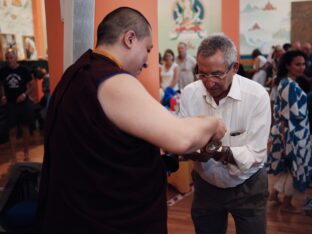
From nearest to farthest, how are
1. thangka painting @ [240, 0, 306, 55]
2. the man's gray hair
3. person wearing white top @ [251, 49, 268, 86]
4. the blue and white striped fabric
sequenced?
the man's gray hair < the blue and white striped fabric < person wearing white top @ [251, 49, 268, 86] < thangka painting @ [240, 0, 306, 55]

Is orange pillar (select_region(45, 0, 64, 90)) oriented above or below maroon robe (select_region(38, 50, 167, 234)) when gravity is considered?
above

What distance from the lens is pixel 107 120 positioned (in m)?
1.00

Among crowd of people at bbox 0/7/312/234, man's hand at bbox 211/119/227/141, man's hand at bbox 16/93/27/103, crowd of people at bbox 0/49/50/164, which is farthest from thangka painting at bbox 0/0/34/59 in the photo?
man's hand at bbox 211/119/227/141

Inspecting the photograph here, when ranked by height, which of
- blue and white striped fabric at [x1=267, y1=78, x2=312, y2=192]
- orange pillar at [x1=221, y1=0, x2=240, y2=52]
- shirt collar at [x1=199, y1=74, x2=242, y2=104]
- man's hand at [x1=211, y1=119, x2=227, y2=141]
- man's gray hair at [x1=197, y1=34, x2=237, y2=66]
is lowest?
blue and white striped fabric at [x1=267, y1=78, x2=312, y2=192]

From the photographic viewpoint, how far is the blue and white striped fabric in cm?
299

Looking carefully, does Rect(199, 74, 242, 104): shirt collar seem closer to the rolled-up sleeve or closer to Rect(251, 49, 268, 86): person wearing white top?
the rolled-up sleeve

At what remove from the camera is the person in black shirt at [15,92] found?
16.1ft

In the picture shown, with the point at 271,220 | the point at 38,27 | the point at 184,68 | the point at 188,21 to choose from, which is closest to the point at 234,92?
the point at 271,220

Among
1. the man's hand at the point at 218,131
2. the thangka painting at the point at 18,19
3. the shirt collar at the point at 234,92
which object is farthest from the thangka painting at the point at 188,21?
the man's hand at the point at 218,131

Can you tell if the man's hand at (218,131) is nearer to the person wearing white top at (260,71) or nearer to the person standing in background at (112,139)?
the person standing in background at (112,139)

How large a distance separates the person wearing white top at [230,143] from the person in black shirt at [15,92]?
12.3 feet

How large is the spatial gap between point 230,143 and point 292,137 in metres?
1.69

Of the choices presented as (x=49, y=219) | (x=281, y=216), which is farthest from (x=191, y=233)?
(x=49, y=219)

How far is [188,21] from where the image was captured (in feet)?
34.4
